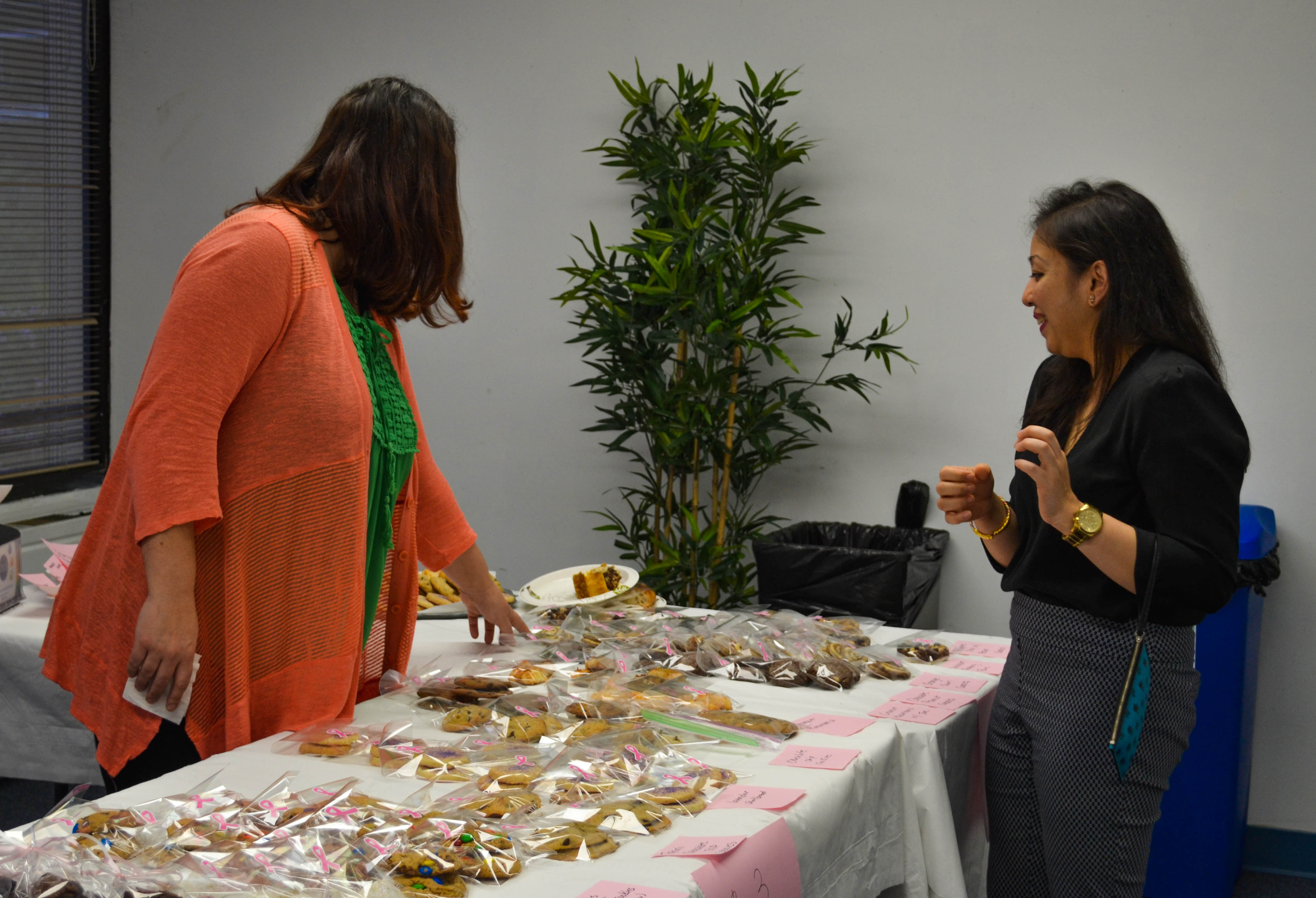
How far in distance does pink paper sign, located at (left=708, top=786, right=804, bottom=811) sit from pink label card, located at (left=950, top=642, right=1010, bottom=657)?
0.88 metres

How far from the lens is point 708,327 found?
316cm

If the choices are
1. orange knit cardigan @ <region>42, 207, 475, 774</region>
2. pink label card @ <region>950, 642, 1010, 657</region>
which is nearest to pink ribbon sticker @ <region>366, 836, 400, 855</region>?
orange knit cardigan @ <region>42, 207, 475, 774</region>

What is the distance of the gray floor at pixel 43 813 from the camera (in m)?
2.88

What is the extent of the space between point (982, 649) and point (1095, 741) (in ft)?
1.99

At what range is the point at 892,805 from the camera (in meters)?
1.45

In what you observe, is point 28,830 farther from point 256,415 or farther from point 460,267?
point 460,267

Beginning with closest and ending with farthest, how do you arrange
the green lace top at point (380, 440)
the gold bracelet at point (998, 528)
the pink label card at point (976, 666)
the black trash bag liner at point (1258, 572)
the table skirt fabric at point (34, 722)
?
1. the green lace top at point (380, 440)
2. the gold bracelet at point (998, 528)
3. the pink label card at point (976, 666)
4. the table skirt fabric at point (34, 722)
5. the black trash bag liner at point (1258, 572)

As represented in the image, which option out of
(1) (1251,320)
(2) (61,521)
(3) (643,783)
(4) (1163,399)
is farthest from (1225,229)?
(2) (61,521)

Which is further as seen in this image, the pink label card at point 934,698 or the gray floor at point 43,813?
the gray floor at point 43,813

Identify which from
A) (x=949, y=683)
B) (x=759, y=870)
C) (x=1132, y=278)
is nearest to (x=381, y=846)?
(x=759, y=870)

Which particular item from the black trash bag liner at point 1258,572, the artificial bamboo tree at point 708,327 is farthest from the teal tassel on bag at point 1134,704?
the artificial bamboo tree at point 708,327

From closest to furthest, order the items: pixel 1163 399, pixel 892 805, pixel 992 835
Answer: pixel 1163 399 < pixel 892 805 < pixel 992 835

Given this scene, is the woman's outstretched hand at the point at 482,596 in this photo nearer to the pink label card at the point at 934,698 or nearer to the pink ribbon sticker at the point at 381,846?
the pink label card at the point at 934,698

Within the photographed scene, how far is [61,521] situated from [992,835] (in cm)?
379
